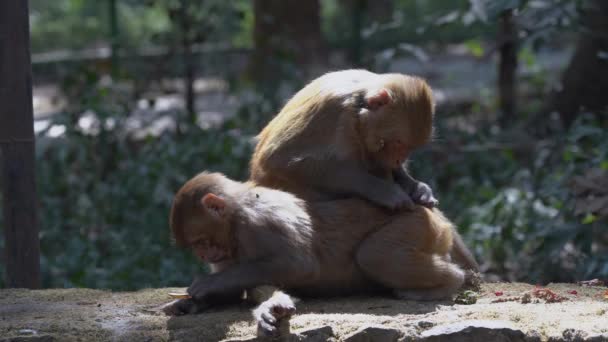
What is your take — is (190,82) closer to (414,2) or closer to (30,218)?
(30,218)

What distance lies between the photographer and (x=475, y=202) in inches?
432

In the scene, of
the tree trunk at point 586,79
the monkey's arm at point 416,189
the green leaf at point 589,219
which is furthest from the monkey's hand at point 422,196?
the tree trunk at point 586,79

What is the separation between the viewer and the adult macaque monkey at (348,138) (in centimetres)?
586

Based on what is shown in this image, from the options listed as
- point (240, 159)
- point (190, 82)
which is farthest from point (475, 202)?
point (190, 82)

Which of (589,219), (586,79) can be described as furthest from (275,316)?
(586,79)

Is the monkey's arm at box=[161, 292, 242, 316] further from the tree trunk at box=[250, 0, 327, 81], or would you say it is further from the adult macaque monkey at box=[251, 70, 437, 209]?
the tree trunk at box=[250, 0, 327, 81]

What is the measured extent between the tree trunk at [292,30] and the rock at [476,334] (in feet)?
28.7

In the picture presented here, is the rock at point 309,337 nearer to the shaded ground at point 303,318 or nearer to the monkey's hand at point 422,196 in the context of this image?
the shaded ground at point 303,318

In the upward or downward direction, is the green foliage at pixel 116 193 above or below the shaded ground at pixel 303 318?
below

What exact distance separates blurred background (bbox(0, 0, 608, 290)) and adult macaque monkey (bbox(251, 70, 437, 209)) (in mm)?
2085

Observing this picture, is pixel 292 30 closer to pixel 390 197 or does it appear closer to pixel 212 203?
pixel 390 197

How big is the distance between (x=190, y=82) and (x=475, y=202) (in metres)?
4.11

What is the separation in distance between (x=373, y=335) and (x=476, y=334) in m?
0.50

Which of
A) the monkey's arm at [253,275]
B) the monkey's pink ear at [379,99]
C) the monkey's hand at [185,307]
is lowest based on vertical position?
the monkey's hand at [185,307]
